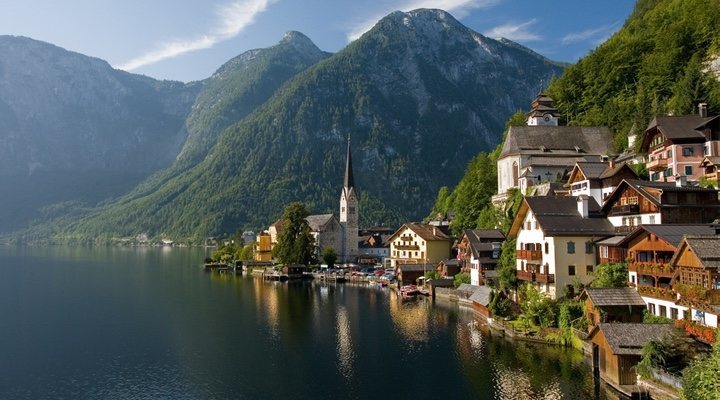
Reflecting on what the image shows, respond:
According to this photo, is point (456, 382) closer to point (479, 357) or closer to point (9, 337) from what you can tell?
point (479, 357)

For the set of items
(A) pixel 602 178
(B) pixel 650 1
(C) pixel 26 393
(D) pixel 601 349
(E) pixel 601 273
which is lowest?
(C) pixel 26 393

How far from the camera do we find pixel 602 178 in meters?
56.9

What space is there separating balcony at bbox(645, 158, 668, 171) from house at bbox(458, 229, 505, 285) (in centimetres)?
2050

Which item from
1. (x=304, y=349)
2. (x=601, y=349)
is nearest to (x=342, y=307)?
(x=304, y=349)

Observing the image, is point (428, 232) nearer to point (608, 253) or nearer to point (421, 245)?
point (421, 245)

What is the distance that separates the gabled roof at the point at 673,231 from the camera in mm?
39562

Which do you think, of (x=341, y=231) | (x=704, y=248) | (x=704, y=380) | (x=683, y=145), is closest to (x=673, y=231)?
(x=704, y=248)

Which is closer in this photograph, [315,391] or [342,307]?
[315,391]

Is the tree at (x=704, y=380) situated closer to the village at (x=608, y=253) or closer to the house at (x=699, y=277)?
the village at (x=608, y=253)

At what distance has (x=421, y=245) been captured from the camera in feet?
348

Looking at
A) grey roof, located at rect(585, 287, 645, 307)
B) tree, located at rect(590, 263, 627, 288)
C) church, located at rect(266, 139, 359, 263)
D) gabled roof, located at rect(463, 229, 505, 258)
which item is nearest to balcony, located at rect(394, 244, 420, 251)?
gabled roof, located at rect(463, 229, 505, 258)

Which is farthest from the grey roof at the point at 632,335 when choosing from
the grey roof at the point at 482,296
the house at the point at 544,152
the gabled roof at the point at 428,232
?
the gabled roof at the point at 428,232

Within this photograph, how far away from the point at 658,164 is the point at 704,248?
31674mm

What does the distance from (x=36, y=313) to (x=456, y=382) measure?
60750mm
